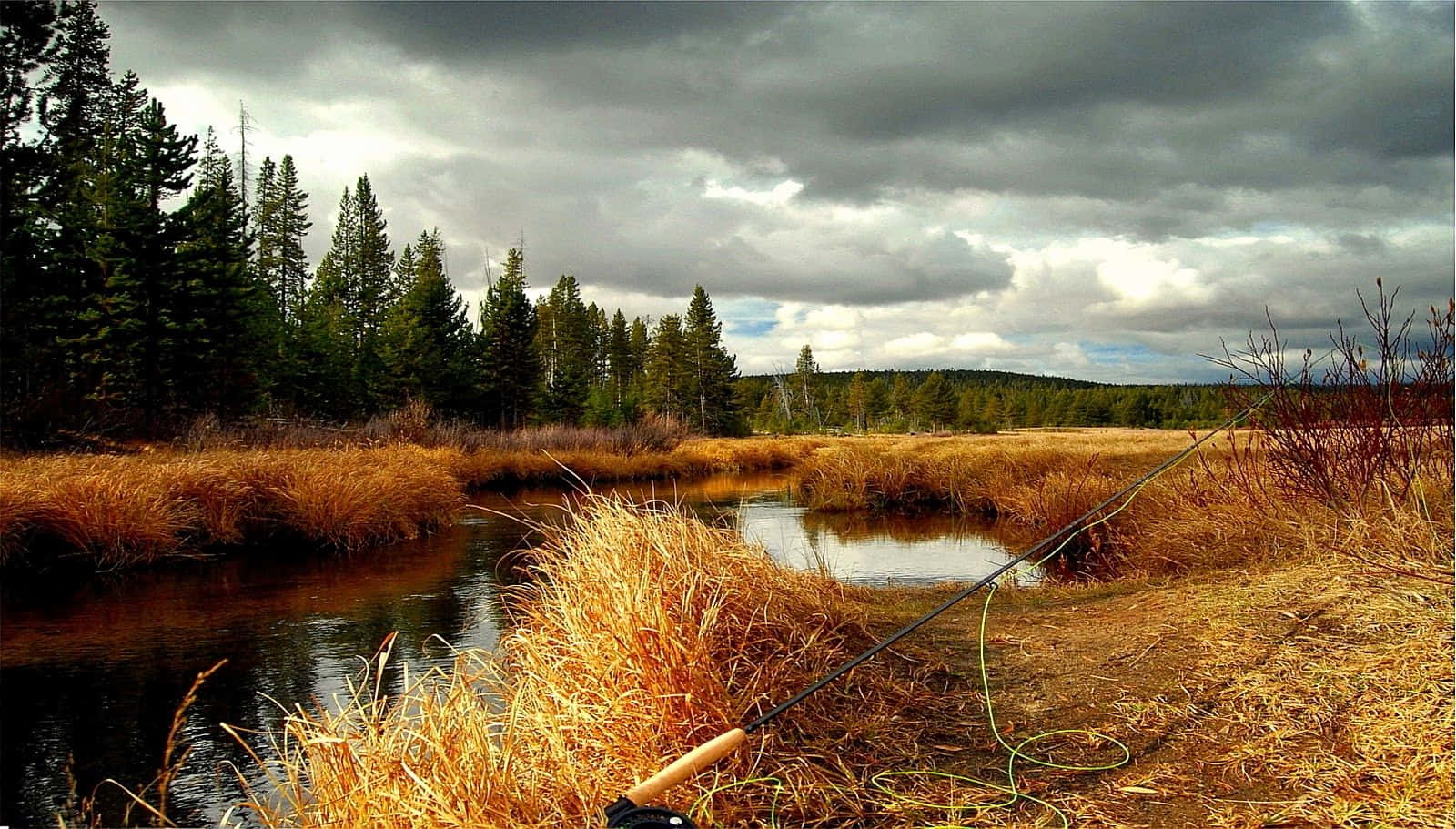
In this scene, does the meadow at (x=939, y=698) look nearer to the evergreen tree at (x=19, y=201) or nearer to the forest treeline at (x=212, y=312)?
the forest treeline at (x=212, y=312)

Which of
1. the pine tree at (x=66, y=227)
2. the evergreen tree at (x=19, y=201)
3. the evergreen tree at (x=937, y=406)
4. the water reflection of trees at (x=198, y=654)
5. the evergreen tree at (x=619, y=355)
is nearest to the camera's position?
the water reflection of trees at (x=198, y=654)

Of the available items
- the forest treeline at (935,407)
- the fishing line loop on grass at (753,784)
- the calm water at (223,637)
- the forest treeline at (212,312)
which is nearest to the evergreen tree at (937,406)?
the forest treeline at (935,407)

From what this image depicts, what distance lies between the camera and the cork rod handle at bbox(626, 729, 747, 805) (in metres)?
2.81

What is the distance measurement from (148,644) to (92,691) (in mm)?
1321

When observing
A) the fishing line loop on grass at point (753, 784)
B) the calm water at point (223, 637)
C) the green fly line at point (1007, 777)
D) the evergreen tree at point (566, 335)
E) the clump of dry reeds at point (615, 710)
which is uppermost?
the evergreen tree at point (566, 335)

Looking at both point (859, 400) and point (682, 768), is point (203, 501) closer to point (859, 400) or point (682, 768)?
point (682, 768)

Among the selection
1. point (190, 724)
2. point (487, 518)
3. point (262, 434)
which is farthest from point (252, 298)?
point (190, 724)

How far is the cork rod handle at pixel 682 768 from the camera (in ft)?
9.21

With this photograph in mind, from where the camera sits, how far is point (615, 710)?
3748 mm

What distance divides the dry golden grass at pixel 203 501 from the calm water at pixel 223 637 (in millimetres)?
568

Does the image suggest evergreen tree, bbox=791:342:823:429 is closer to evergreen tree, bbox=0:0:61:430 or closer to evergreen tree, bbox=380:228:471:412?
evergreen tree, bbox=380:228:471:412

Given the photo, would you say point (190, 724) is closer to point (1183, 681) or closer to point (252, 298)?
point (1183, 681)

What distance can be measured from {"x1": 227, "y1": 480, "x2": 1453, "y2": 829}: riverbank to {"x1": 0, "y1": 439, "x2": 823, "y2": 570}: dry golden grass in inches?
171

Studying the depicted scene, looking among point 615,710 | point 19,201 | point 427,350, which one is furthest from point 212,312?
point 615,710
